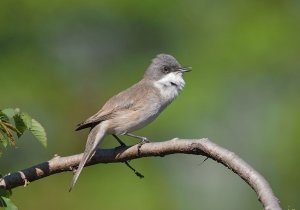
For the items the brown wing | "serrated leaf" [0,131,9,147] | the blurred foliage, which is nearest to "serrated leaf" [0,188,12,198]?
the blurred foliage

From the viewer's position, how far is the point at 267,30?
48.0 ft

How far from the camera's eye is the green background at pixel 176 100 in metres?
11.7

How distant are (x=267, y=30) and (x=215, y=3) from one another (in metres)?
1.91

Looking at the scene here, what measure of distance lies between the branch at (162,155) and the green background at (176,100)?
565 centimetres

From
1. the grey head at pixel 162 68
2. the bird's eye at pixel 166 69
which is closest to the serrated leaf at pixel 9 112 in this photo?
the grey head at pixel 162 68

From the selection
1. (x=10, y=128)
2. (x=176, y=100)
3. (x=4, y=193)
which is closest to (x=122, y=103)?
(x=10, y=128)

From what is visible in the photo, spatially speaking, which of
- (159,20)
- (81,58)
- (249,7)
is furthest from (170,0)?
(81,58)

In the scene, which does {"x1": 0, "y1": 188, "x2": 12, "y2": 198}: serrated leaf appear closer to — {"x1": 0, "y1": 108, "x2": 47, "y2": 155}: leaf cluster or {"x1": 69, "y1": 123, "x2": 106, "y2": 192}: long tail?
{"x1": 0, "y1": 108, "x2": 47, "y2": 155}: leaf cluster

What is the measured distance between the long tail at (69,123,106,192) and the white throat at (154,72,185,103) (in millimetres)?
769

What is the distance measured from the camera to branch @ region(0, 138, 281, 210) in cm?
408

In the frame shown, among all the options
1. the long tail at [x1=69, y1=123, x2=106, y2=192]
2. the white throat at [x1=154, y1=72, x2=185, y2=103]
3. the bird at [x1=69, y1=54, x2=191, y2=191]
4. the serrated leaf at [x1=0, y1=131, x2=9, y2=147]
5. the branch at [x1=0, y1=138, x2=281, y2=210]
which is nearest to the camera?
the branch at [x1=0, y1=138, x2=281, y2=210]

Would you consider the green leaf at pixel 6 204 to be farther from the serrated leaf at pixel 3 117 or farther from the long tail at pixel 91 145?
the long tail at pixel 91 145

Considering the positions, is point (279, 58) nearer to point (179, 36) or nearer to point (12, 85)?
point (179, 36)

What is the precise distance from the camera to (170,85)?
300 inches
